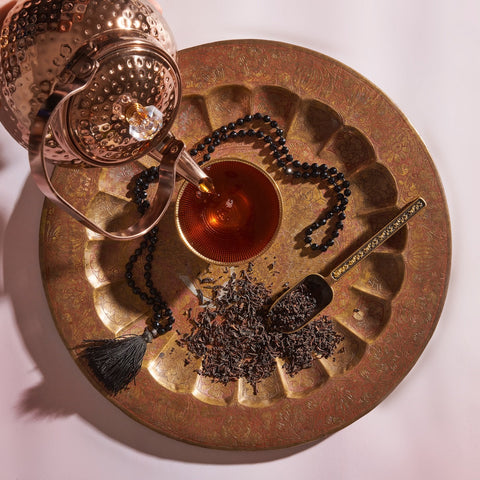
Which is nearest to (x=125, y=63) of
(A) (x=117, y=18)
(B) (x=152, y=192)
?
(A) (x=117, y=18)

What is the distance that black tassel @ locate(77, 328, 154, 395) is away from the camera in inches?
38.1

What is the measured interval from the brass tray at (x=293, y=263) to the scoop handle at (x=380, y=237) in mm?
29

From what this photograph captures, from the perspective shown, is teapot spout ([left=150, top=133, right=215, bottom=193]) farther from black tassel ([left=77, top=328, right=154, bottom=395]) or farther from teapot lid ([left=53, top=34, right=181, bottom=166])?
black tassel ([left=77, top=328, right=154, bottom=395])

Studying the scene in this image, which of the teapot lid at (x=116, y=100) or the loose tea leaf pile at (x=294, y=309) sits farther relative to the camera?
the loose tea leaf pile at (x=294, y=309)

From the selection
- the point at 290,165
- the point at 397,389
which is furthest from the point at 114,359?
the point at 397,389

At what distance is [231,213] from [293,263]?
0.21m

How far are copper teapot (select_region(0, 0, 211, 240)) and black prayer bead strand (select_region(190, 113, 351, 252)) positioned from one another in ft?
1.41

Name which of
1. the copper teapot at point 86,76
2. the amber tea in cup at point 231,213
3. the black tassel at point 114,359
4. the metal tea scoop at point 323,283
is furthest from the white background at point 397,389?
the copper teapot at point 86,76

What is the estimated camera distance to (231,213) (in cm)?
103

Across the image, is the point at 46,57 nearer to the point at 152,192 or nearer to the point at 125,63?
the point at 125,63

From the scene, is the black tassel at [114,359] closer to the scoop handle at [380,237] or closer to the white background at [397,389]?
the white background at [397,389]

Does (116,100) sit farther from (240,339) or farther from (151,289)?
(240,339)

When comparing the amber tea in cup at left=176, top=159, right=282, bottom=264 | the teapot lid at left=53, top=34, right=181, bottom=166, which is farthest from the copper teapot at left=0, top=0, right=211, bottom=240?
the amber tea in cup at left=176, top=159, right=282, bottom=264

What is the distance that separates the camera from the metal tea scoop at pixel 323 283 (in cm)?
98
